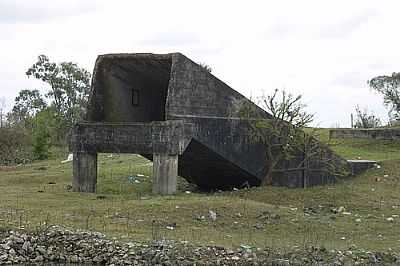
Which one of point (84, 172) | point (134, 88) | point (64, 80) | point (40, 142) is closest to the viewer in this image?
point (84, 172)

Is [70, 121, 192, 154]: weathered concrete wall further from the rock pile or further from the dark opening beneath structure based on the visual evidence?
the rock pile

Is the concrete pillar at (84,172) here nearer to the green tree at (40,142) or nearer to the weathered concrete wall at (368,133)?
the weathered concrete wall at (368,133)

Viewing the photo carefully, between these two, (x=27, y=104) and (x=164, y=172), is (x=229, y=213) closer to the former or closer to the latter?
(x=164, y=172)

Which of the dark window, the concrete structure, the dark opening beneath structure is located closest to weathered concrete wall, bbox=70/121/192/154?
the concrete structure

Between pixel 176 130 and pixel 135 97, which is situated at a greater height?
pixel 135 97

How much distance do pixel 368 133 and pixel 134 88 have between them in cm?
1542

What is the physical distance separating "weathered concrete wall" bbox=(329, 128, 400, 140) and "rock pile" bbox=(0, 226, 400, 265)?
21.2m

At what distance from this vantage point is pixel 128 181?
956 inches

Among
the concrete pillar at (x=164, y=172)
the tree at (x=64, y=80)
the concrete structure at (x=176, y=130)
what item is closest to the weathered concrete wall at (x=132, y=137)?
the concrete structure at (x=176, y=130)

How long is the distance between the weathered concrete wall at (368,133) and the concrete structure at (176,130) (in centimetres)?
1056

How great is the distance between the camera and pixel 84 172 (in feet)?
71.4

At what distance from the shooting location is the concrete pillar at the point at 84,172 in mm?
21672

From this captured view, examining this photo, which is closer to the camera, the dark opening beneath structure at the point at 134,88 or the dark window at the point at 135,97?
the dark opening beneath structure at the point at 134,88

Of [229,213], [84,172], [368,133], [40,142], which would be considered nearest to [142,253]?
[229,213]
